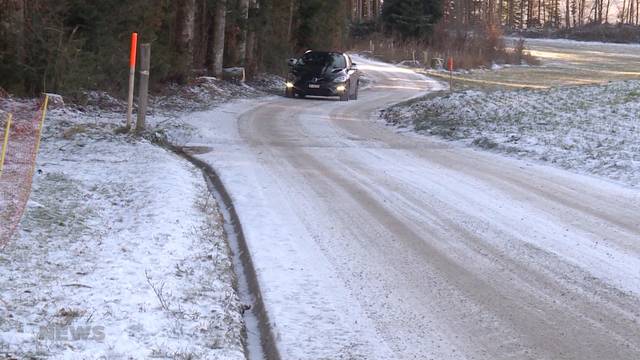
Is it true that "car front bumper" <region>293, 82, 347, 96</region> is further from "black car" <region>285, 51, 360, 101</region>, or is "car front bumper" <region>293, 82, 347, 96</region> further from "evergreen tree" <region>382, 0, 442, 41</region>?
"evergreen tree" <region>382, 0, 442, 41</region>

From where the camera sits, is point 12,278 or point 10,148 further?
point 10,148

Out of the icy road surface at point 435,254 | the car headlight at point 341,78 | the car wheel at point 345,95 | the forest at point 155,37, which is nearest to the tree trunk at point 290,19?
the forest at point 155,37

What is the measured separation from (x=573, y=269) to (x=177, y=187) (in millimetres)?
4211

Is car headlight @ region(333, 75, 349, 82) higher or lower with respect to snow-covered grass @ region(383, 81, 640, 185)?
higher

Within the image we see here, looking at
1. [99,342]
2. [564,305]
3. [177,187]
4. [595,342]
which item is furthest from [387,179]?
[99,342]

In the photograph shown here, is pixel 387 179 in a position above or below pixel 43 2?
below

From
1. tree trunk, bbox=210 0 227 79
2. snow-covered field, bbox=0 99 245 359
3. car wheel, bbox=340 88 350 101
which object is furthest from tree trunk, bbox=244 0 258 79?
snow-covered field, bbox=0 99 245 359

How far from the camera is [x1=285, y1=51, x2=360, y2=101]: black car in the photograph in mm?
23641

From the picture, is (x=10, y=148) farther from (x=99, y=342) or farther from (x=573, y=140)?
(x=573, y=140)

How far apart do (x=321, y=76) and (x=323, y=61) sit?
2.74ft

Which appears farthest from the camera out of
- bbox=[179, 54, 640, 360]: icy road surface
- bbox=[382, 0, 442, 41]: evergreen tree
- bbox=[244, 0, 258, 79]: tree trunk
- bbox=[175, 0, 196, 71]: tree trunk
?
bbox=[382, 0, 442, 41]: evergreen tree

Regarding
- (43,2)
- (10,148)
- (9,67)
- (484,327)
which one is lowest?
(484,327)

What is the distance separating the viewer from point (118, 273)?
506 cm

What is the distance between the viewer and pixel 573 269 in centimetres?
605
